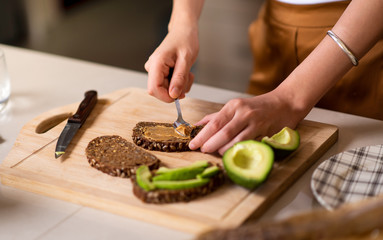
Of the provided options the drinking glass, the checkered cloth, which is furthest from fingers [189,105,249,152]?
the drinking glass

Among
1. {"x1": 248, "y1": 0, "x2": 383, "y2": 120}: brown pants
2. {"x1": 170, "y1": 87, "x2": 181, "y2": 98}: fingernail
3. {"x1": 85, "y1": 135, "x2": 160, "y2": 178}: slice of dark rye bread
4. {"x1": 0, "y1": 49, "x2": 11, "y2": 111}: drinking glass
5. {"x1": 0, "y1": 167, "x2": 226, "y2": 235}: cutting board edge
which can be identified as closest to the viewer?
{"x1": 0, "y1": 167, "x2": 226, "y2": 235}: cutting board edge

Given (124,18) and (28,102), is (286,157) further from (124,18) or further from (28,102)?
(124,18)

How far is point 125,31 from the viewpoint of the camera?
16.1 feet

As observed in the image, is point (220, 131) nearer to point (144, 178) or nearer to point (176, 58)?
point (144, 178)

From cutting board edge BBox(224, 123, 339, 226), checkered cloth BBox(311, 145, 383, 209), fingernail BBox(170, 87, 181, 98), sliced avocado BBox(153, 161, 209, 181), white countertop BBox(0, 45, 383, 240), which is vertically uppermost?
fingernail BBox(170, 87, 181, 98)

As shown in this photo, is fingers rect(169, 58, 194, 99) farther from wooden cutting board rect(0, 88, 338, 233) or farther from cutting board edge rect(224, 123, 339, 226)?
cutting board edge rect(224, 123, 339, 226)


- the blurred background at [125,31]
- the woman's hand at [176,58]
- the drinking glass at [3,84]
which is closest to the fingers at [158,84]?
the woman's hand at [176,58]

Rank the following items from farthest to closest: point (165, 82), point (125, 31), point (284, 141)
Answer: point (125, 31) < point (165, 82) < point (284, 141)

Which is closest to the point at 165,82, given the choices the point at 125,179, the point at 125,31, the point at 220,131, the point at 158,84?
the point at 158,84

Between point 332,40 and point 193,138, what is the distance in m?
0.47

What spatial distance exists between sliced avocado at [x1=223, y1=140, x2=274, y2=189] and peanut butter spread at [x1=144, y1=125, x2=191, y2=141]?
8.7 inches

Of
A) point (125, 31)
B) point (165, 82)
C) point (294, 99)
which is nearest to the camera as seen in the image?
point (294, 99)

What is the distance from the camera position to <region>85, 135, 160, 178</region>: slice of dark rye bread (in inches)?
48.0

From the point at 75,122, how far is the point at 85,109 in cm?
8
